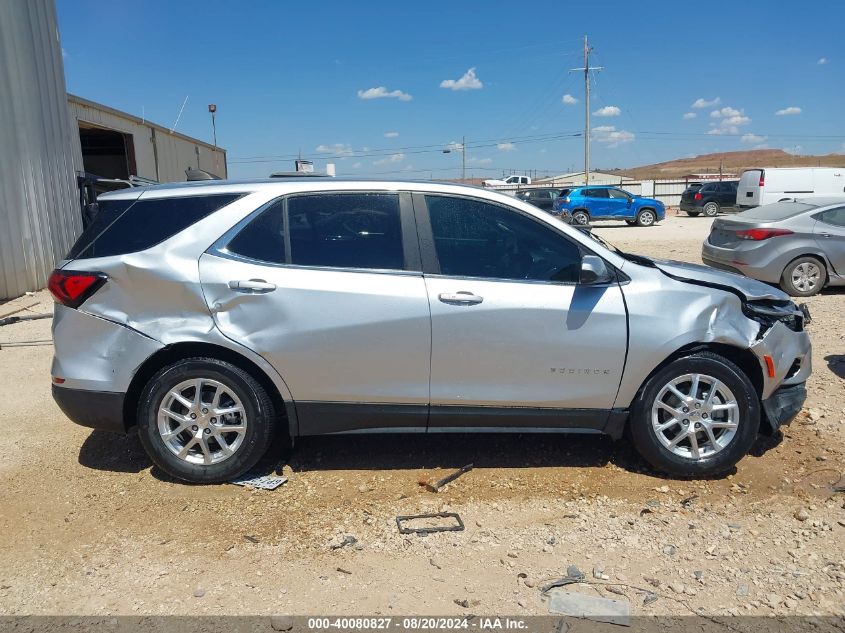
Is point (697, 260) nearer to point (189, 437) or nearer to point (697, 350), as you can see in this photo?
point (697, 350)

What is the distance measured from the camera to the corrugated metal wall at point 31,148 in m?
10.3

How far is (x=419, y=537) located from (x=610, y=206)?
28293 millimetres

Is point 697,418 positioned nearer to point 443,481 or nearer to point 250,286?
point 443,481

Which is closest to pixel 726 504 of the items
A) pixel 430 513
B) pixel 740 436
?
pixel 740 436

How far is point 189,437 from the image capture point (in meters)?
4.07

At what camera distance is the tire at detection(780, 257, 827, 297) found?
10.0m

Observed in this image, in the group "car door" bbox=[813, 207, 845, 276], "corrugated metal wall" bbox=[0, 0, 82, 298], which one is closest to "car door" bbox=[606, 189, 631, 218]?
"car door" bbox=[813, 207, 845, 276]

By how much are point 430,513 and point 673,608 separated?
1365mm

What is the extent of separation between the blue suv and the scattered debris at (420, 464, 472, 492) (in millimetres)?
26349

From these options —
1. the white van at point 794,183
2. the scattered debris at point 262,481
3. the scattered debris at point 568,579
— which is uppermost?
the white van at point 794,183

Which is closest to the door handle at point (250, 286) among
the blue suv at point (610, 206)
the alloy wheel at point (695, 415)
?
the alloy wheel at point (695, 415)

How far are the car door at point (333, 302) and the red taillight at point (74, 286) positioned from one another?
0.64 metres

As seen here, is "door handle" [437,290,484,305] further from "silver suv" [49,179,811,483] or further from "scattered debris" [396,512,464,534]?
"scattered debris" [396,512,464,534]

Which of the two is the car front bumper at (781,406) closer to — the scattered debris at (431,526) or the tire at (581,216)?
the scattered debris at (431,526)
